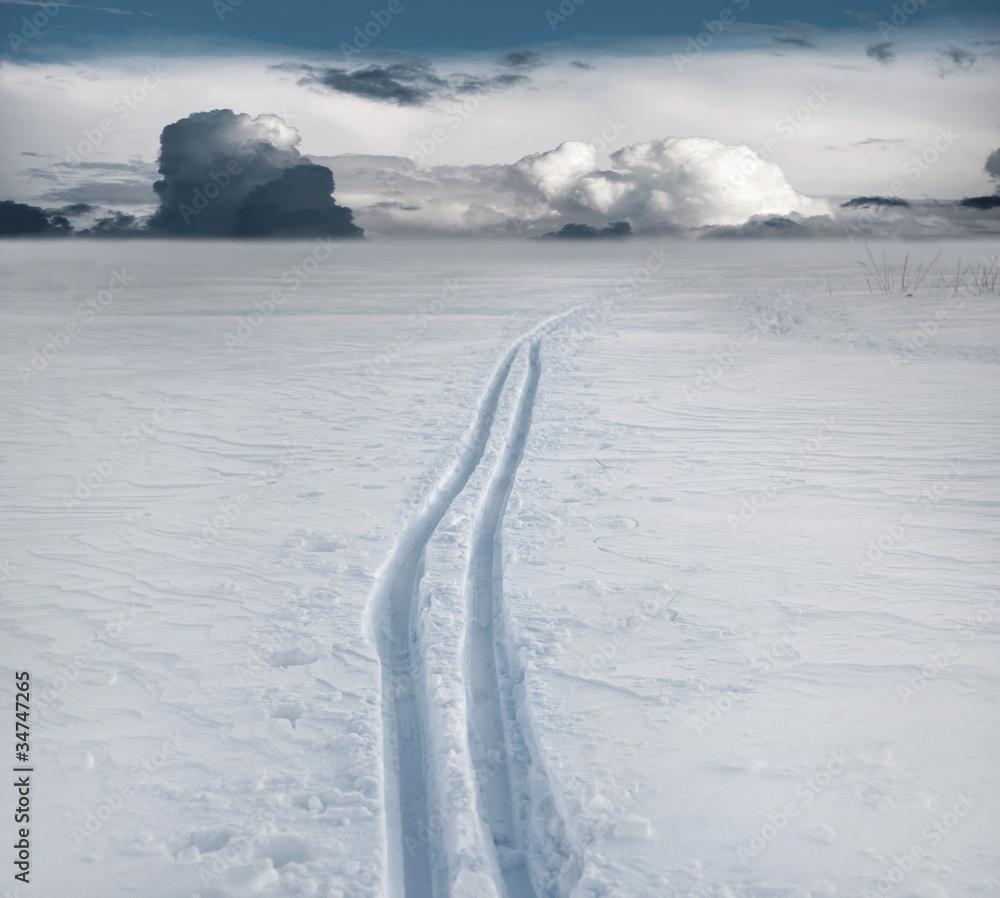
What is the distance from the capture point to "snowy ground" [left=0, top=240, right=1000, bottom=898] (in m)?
2.67

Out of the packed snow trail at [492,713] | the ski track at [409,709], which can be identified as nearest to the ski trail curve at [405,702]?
the ski track at [409,709]

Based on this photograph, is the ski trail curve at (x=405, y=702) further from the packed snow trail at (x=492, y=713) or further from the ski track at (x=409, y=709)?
the packed snow trail at (x=492, y=713)

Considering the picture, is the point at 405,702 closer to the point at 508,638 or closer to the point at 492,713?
the point at 492,713

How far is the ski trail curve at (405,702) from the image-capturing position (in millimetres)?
2688

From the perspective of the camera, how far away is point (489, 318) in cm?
1667

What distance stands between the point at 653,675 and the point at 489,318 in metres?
13.6

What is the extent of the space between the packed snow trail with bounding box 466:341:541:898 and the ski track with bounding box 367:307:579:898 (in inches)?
0.5

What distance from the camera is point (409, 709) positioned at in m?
3.49

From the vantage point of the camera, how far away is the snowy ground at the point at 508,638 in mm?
2666

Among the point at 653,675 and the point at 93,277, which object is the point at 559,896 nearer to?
the point at 653,675

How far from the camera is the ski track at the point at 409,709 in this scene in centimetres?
265

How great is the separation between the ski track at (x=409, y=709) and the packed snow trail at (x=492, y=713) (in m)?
0.01

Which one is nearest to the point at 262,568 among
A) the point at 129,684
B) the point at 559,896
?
the point at 129,684

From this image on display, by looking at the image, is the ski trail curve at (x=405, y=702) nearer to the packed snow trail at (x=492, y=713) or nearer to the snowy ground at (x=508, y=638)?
the snowy ground at (x=508, y=638)
